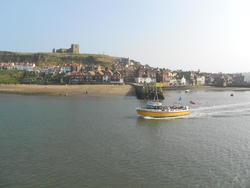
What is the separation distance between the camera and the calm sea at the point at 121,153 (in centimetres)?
1593

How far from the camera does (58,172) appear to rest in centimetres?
1678

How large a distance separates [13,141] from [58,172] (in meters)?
8.71

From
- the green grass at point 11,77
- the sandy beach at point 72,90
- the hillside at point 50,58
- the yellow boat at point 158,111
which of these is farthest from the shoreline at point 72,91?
the hillside at point 50,58

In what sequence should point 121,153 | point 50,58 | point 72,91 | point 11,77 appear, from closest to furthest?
1. point 121,153
2. point 72,91
3. point 11,77
4. point 50,58

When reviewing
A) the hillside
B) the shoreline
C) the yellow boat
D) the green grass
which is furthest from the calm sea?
the hillside

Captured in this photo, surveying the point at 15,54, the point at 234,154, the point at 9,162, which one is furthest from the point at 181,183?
the point at 15,54

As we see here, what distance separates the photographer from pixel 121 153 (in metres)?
20.6

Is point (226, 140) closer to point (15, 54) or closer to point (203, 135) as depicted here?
point (203, 135)

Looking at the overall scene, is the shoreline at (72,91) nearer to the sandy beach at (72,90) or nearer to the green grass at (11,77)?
the sandy beach at (72,90)

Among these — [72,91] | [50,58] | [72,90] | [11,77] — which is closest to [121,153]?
[72,91]

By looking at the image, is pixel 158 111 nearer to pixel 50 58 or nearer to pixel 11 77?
pixel 11 77

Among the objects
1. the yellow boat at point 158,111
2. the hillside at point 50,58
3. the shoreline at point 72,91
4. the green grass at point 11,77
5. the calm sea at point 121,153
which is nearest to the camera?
the calm sea at point 121,153

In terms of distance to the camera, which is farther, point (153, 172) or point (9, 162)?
point (9, 162)

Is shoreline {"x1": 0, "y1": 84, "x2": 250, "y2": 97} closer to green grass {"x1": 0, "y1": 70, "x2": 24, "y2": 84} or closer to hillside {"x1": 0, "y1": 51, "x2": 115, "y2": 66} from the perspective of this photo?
green grass {"x1": 0, "y1": 70, "x2": 24, "y2": 84}
